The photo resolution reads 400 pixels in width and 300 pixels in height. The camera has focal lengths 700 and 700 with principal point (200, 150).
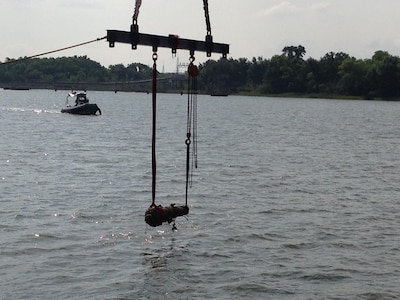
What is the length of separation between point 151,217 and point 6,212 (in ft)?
37.8

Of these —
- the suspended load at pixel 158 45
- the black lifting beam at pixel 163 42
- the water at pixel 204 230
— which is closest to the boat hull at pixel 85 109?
the water at pixel 204 230

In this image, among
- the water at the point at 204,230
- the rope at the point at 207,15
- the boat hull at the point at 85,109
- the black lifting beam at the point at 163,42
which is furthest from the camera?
the boat hull at the point at 85,109

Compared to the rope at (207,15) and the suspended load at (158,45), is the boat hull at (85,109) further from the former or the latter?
the rope at (207,15)

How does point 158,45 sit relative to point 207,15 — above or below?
below

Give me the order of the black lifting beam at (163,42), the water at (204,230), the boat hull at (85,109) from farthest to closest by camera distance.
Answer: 1. the boat hull at (85,109)
2. the water at (204,230)
3. the black lifting beam at (163,42)

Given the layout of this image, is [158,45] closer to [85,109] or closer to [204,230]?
[204,230]

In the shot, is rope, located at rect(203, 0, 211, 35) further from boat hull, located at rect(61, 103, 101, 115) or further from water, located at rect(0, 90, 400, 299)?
boat hull, located at rect(61, 103, 101, 115)

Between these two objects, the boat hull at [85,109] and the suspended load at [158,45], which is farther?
the boat hull at [85,109]

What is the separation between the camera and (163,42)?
743 inches

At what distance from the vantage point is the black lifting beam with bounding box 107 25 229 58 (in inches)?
704

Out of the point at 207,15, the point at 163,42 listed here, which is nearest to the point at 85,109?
the point at 207,15

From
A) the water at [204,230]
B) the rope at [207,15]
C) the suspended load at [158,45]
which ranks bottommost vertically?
the water at [204,230]

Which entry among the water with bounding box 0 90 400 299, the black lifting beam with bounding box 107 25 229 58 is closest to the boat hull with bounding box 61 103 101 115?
the water with bounding box 0 90 400 299

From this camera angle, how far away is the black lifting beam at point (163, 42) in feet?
58.7
